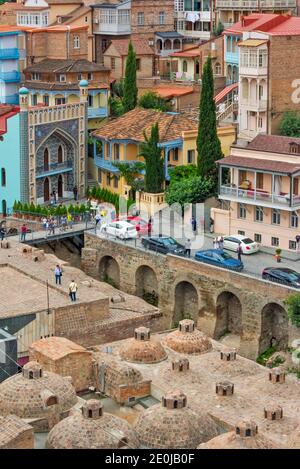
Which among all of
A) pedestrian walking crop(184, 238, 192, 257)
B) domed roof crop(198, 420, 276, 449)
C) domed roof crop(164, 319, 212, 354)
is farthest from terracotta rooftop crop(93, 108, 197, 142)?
→ domed roof crop(198, 420, 276, 449)

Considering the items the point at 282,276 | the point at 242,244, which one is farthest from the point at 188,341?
the point at 242,244

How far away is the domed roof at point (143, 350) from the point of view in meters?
55.9

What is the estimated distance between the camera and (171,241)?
6925cm

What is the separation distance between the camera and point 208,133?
243 ft

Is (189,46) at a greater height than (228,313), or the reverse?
(189,46)

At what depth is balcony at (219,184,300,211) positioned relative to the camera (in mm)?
67500

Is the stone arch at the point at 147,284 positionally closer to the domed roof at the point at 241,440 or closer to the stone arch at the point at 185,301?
the stone arch at the point at 185,301

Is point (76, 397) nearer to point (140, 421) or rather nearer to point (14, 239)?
point (140, 421)

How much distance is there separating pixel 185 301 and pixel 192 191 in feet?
26.7

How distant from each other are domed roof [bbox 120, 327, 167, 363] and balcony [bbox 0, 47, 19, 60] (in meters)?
38.4

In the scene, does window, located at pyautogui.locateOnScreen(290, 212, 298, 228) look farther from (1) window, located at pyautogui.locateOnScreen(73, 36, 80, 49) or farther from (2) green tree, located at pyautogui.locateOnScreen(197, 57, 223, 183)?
(1) window, located at pyautogui.locateOnScreen(73, 36, 80, 49)

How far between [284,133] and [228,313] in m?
15.5

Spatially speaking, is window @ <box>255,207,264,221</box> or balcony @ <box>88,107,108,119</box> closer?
window @ <box>255,207,264,221</box>
